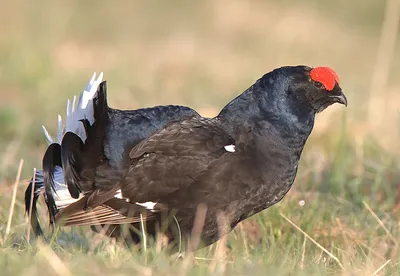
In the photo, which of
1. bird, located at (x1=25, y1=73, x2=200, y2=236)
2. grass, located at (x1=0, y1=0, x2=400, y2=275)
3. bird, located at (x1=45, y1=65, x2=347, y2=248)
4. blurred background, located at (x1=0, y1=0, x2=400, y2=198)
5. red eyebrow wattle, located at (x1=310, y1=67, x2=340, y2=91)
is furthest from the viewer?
blurred background, located at (x1=0, y1=0, x2=400, y2=198)

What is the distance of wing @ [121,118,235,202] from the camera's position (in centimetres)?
384

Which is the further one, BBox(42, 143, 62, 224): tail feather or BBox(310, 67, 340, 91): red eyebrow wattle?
BBox(310, 67, 340, 91): red eyebrow wattle

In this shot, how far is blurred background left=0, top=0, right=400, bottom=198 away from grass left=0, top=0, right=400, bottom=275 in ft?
0.07

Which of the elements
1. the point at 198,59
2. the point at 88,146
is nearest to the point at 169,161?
the point at 88,146

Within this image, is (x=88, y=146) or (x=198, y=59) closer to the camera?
(x=88, y=146)

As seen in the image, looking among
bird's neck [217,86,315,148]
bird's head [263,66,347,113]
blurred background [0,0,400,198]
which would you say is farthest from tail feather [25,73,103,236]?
blurred background [0,0,400,198]

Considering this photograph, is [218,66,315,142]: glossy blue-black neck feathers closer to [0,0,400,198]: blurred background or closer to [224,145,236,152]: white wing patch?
[224,145,236,152]: white wing patch

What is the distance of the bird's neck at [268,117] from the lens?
13.3 feet

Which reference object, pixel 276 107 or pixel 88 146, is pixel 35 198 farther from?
pixel 276 107

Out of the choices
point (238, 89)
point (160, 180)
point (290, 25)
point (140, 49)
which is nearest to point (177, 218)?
point (160, 180)

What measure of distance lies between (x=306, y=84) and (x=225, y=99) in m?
3.85

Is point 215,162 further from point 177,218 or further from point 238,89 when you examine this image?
point 238,89

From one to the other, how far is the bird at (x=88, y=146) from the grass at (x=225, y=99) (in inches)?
8.5

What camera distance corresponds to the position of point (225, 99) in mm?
8023
